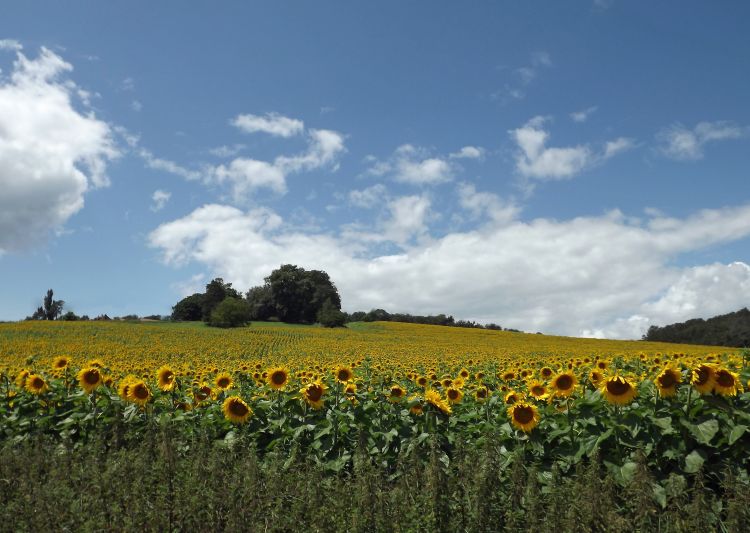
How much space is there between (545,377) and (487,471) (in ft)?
22.8

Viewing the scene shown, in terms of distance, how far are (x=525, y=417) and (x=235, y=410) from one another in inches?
142

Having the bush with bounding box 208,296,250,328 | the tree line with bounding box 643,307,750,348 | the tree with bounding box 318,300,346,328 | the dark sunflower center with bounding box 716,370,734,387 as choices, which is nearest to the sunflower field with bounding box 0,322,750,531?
the dark sunflower center with bounding box 716,370,734,387

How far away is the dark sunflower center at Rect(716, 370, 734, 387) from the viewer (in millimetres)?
5652

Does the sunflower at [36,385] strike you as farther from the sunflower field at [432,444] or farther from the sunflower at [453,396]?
the sunflower at [453,396]

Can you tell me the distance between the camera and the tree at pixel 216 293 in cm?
9747

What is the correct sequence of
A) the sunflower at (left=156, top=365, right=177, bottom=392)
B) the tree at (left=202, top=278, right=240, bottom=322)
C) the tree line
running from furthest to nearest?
the tree at (left=202, top=278, right=240, bottom=322), the tree line, the sunflower at (left=156, top=365, right=177, bottom=392)

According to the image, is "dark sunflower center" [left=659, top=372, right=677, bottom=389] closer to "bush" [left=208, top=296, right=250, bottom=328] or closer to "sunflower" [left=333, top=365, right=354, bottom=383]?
"sunflower" [left=333, top=365, right=354, bottom=383]

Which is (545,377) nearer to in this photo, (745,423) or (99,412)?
(745,423)

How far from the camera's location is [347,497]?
495 cm

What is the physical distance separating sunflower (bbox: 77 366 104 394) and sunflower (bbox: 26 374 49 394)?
4.13ft

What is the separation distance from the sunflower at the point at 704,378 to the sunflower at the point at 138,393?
6723mm

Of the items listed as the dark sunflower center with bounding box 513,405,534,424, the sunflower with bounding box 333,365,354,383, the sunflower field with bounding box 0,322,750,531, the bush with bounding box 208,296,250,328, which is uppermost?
the bush with bounding box 208,296,250,328

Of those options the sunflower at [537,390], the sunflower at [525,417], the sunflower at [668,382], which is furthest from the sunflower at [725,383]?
the sunflower at [537,390]

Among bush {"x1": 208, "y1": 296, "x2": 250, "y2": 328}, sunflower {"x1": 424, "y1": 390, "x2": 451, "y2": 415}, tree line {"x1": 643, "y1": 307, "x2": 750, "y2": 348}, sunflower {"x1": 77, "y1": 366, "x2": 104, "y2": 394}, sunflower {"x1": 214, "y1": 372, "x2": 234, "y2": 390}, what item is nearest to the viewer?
sunflower {"x1": 424, "y1": 390, "x2": 451, "y2": 415}
